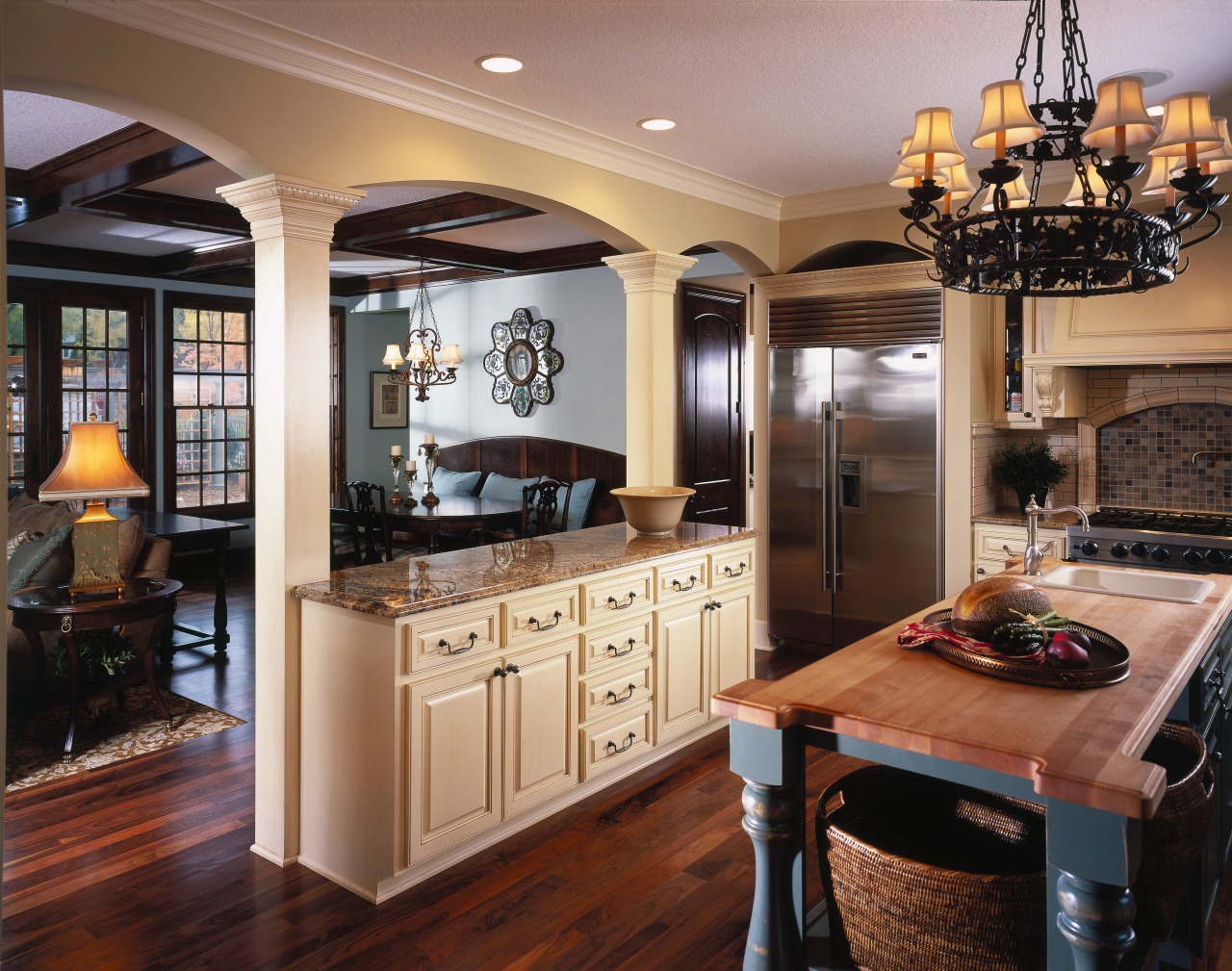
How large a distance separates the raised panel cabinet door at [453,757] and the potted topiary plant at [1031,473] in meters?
3.29

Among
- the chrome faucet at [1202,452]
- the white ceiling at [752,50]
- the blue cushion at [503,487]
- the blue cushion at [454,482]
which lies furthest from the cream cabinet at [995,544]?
the blue cushion at [454,482]

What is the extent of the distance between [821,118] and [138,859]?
143 inches

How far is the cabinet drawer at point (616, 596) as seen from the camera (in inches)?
138

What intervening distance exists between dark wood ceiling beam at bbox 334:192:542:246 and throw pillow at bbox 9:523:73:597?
2.39m

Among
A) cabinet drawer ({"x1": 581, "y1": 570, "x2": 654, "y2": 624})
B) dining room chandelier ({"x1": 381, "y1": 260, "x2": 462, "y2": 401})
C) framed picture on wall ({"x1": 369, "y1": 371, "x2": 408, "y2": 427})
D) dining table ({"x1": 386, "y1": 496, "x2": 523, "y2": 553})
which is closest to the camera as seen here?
cabinet drawer ({"x1": 581, "y1": 570, "x2": 654, "y2": 624})

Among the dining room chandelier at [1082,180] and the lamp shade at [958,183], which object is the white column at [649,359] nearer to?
the lamp shade at [958,183]

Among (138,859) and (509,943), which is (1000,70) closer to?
(509,943)

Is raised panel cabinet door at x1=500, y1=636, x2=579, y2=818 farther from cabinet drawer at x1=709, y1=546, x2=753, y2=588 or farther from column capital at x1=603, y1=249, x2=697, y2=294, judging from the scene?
column capital at x1=603, y1=249, x2=697, y2=294

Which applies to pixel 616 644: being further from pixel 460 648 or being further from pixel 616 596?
pixel 460 648

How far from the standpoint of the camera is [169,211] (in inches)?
221

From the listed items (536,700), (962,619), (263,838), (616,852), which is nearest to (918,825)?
(962,619)

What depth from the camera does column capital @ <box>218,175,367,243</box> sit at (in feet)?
9.70

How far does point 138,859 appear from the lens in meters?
3.08

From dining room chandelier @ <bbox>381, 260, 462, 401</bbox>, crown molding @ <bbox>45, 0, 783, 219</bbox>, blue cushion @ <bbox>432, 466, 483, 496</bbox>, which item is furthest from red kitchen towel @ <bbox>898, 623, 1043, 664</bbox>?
blue cushion @ <bbox>432, 466, 483, 496</bbox>
